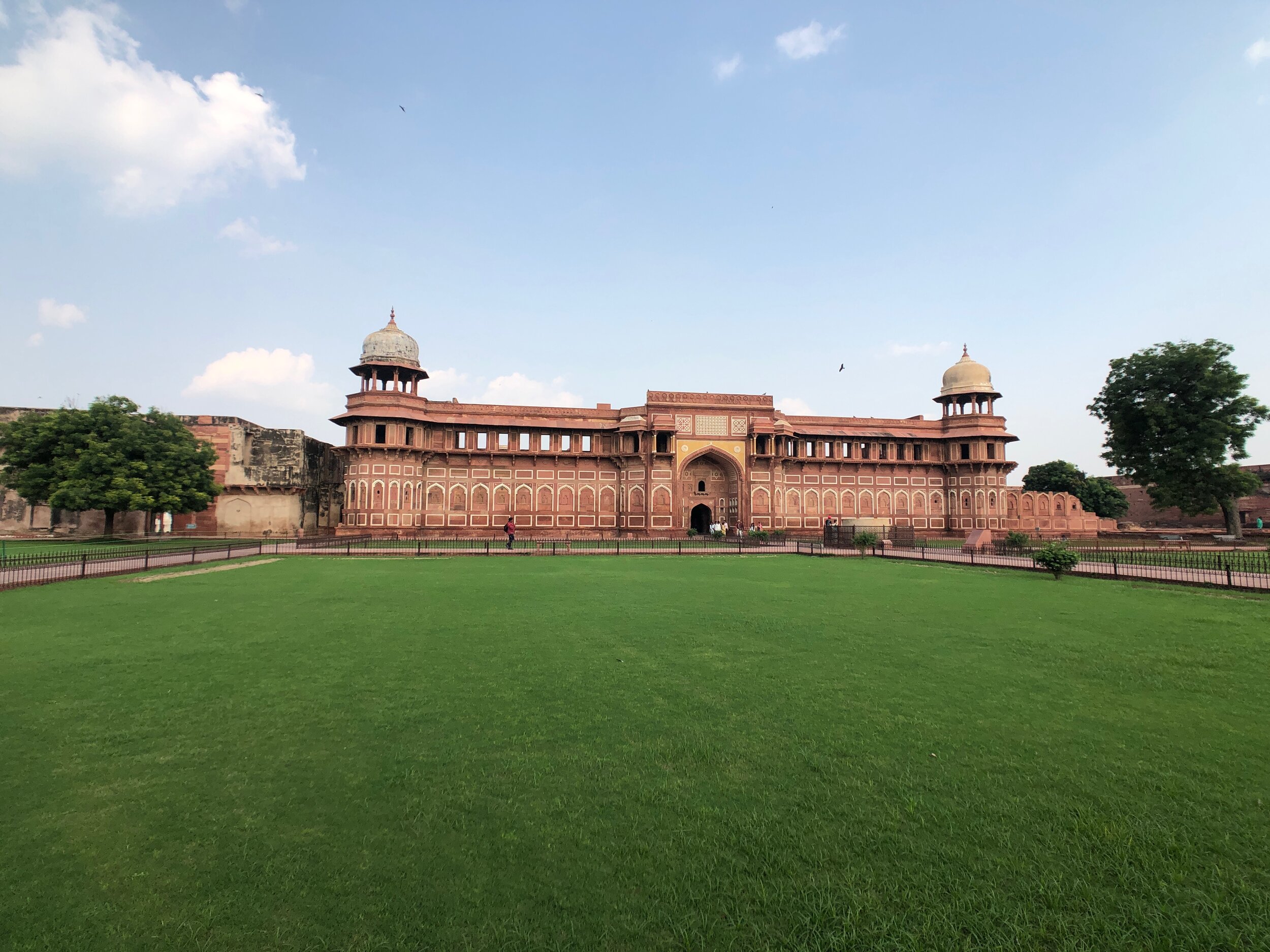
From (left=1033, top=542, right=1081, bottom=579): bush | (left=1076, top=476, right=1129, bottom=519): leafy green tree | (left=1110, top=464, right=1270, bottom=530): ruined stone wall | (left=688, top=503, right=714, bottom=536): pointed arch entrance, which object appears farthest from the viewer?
(left=1076, top=476, right=1129, bottom=519): leafy green tree

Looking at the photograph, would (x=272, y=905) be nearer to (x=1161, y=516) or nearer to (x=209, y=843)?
(x=209, y=843)

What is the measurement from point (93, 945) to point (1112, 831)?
4.30 meters

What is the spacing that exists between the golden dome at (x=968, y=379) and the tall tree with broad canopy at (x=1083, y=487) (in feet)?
47.5

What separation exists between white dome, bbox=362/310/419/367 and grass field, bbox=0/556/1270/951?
28131 mm

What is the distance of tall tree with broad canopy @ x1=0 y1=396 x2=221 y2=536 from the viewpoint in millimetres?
24203

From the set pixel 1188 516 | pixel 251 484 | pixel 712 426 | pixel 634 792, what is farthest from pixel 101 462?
pixel 1188 516

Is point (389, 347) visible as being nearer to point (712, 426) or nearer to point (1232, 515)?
point (712, 426)

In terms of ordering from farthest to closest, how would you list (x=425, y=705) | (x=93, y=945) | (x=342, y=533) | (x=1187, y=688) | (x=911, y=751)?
1. (x=342, y=533)
2. (x=1187, y=688)
3. (x=425, y=705)
4. (x=911, y=751)
5. (x=93, y=945)

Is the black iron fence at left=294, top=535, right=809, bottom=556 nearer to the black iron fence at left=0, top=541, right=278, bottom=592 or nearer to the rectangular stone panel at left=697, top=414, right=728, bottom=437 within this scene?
the black iron fence at left=0, top=541, right=278, bottom=592

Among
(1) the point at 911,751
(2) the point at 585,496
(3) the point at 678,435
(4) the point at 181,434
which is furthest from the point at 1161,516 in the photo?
(4) the point at 181,434

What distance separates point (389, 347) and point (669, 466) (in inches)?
690

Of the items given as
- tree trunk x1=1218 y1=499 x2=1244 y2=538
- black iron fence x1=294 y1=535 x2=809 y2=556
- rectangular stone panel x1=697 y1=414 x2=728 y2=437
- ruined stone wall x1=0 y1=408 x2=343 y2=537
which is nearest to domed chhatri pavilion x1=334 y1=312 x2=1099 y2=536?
rectangular stone panel x1=697 y1=414 x2=728 y2=437

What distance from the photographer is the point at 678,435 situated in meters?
35.5

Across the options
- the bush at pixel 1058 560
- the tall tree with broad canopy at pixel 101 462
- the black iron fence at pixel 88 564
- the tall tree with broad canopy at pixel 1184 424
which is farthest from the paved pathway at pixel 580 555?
the tall tree with broad canopy at pixel 1184 424
